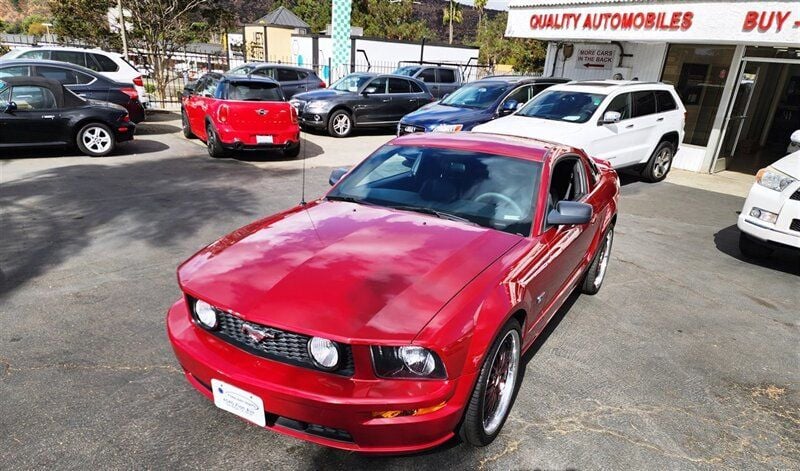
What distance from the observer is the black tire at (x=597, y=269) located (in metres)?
4.63

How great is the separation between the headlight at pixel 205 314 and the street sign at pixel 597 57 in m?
13.3

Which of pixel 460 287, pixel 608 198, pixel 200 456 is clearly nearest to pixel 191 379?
→ pixel 200 456

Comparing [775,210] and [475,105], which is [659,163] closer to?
[475,105]

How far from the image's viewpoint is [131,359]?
338cm

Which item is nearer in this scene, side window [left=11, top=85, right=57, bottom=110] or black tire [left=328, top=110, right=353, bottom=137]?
side window [left=11, top=85, right=57, bottom=110]

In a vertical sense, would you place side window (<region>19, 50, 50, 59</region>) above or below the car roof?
above

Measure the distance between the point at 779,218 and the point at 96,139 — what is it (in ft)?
34.5

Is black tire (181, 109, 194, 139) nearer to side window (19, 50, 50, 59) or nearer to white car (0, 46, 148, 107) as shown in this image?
white car (0, 46, 148, 107)

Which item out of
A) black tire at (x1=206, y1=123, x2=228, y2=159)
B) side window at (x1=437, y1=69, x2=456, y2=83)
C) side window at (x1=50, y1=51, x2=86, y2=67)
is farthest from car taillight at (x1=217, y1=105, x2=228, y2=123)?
side window at (x1=437, y1=69, x2=456, y2=83)

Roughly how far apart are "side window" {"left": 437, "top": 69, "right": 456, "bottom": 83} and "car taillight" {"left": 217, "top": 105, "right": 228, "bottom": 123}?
33.2 feet

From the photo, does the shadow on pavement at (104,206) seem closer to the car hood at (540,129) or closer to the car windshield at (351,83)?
the car hood at (540,129)

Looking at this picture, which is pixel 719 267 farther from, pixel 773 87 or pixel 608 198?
pixel 773 87

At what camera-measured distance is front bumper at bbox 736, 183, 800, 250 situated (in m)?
5.32

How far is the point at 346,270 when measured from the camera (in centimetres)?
261
